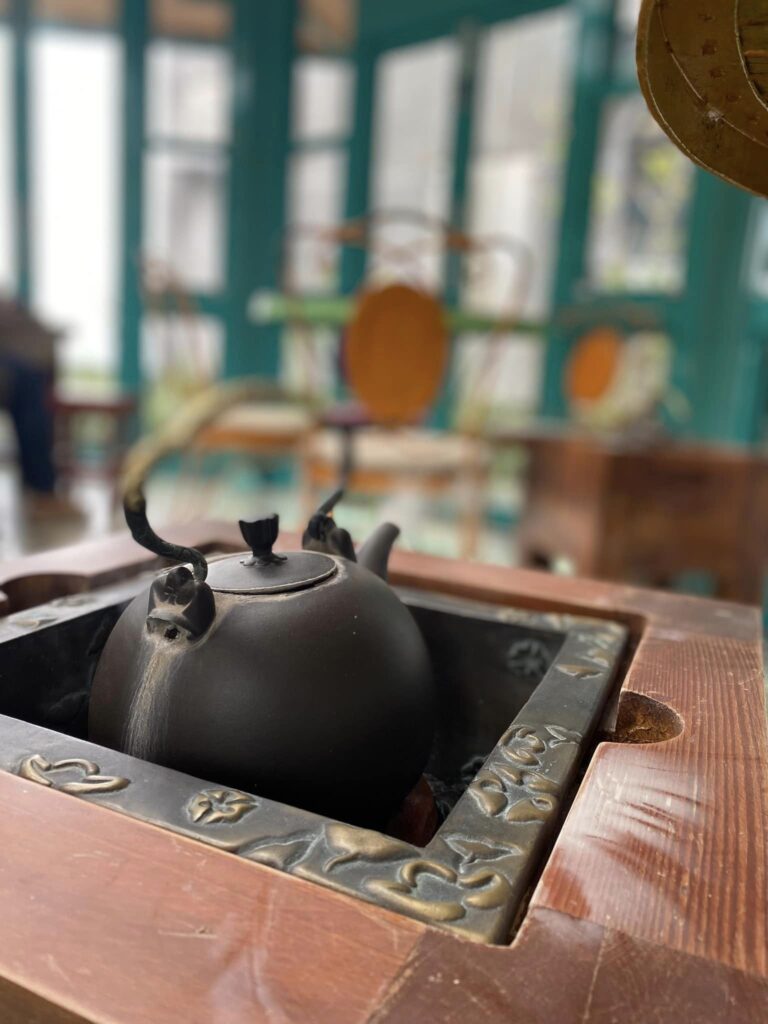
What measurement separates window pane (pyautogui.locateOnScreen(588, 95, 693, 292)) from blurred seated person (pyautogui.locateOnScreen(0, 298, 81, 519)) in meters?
2.37

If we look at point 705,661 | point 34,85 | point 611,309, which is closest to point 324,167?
point 34,85

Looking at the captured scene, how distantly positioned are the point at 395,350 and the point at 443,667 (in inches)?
69.8

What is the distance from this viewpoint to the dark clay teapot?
1.72 feet

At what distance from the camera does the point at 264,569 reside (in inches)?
23.1

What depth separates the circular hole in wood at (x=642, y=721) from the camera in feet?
1.92

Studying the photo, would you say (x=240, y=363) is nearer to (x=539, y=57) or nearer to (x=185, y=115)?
(x=185, y=115)

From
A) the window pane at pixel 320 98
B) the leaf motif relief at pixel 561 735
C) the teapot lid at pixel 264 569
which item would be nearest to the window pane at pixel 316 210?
the window pane at pixel 320 98

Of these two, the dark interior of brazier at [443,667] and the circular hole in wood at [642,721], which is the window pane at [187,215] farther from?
the circular hole in wood at [642,721]

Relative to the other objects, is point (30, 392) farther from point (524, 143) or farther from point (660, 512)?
point (660, 512)

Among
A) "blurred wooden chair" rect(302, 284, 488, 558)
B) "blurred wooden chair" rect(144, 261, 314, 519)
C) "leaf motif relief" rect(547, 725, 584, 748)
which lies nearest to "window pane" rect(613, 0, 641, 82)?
Answer: "blurred wooden chair" rect(302, 284, 488, 558)

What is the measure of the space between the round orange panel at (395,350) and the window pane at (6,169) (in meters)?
2.63

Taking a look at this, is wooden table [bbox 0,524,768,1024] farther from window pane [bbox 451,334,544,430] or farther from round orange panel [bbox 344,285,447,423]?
window pane [bbox 451,334,544,430]

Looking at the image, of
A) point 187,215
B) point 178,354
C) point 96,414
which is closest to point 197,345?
point 178,354

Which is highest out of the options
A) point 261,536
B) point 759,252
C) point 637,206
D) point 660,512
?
point 637,206
